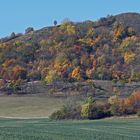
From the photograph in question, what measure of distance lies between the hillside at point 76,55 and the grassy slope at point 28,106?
1938cm

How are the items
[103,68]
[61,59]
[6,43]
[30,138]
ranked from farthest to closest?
[6,43]
[61,59]
[103,68]
[30,138]

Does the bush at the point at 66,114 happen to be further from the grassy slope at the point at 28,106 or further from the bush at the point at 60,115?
Result: the grassy slope at the point at 28,106

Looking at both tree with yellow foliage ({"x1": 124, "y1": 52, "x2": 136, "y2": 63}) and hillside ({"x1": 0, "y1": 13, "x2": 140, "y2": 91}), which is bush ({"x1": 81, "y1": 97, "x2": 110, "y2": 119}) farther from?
tree with yellow foliage ({"x1": 124, "y1": 52, "x2": 136, "y2": 63})

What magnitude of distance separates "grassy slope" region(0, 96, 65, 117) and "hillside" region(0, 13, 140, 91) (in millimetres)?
19380

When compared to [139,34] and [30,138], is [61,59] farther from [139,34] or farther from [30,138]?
[30,138]

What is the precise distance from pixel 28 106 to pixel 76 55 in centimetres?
5527

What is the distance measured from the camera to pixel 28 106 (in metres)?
114

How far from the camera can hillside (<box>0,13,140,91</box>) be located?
15112 cm

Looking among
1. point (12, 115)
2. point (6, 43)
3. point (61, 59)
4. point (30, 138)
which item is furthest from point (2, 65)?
point (30, 138)

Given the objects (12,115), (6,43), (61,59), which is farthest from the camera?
(6,43)

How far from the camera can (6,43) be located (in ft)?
632

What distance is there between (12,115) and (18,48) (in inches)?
3117

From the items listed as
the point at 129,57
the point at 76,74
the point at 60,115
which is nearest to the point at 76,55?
the point at 129,57

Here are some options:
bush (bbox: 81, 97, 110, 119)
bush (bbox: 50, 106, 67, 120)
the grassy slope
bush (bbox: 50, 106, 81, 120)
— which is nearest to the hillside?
the grassy slope
